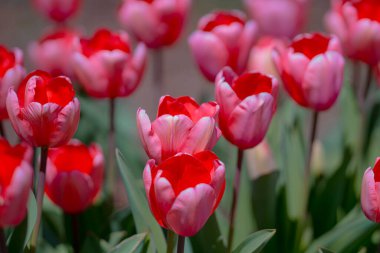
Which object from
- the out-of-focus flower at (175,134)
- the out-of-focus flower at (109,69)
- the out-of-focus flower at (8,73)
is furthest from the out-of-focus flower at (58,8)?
the out-of-focus flower at (175,134)

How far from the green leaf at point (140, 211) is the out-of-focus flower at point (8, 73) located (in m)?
0.18

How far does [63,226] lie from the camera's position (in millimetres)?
1187

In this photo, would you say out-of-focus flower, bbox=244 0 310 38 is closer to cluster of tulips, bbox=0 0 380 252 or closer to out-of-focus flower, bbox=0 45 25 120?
cluster of tulips, bbox=0 0 380 252

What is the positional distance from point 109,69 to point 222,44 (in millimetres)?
189

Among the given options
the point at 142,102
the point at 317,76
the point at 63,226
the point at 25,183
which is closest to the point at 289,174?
the point at 317,76

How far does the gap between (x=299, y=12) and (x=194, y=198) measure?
99 cm

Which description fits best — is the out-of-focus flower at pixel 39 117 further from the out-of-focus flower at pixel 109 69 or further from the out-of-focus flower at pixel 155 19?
the out-of-focus flower at pixel 155 19

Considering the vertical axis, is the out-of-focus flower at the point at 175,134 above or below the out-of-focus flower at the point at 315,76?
below

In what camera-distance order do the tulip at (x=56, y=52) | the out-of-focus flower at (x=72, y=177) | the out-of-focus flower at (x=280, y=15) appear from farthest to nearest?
the out-of-focus flower at (x=280, y=15) < the tulip at (x=56, y=52) < the out-of-focus flower at (x=72, y=177)

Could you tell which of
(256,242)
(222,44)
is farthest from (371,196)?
(222,44)

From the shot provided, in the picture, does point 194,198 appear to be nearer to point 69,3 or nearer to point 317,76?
point 317,76

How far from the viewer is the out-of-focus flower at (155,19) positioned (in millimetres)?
1178

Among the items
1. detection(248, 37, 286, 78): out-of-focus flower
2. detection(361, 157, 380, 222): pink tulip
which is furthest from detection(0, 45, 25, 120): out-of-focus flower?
detection(248, 37, 286, 78): out-of-focus flower

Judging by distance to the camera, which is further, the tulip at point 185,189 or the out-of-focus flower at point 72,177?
the out-of-focus flower at point 72,177
